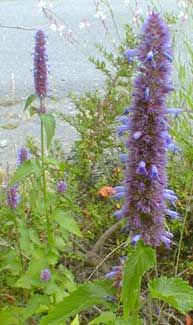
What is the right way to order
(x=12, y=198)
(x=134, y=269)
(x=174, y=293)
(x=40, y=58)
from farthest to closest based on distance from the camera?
1. (x=12, y=198)
2. (x=40, y=58)
3. (x=174, y=293)
4. (x=134, y=269)

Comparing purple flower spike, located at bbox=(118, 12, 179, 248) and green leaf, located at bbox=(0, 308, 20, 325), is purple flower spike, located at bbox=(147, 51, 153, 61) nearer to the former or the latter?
purple flower spike, located at bbox=(118, 12, 179, 248)

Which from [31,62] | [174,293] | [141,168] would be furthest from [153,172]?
[31,62]

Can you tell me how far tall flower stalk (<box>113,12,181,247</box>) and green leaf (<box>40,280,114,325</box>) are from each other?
22cm

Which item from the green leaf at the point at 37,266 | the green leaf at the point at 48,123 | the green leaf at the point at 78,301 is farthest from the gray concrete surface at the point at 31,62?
the green leaf at the point at 78,301

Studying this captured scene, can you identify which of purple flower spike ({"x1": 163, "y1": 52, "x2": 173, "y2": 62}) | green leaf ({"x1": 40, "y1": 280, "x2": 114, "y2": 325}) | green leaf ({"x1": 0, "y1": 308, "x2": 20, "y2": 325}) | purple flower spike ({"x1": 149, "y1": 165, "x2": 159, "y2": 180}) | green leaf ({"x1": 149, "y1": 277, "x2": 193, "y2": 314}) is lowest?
green leaf ({"x1": 0, "y1": 308, "x2": 20, "y2": 325})

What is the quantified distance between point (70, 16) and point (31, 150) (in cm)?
467

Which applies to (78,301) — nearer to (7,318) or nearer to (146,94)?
(146,94)

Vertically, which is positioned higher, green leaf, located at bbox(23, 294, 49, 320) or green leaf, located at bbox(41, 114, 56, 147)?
green leaf, located at bbox(41, 114, 56, 147)

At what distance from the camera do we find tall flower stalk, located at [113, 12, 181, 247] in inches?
59.9

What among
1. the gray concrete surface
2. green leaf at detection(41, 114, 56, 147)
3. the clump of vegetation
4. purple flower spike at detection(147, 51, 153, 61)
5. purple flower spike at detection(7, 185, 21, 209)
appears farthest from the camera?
the gray concrete surface

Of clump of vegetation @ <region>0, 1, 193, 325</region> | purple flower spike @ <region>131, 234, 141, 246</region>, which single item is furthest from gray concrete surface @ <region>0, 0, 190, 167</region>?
purple flower spike @ <region>131, 234, 141, 246</region>

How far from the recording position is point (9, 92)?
18.9 ft

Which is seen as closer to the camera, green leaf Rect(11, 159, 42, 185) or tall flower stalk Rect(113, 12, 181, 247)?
tall flower stalk Rect(113, 12, 181, 247)

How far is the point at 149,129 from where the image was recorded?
154cm
